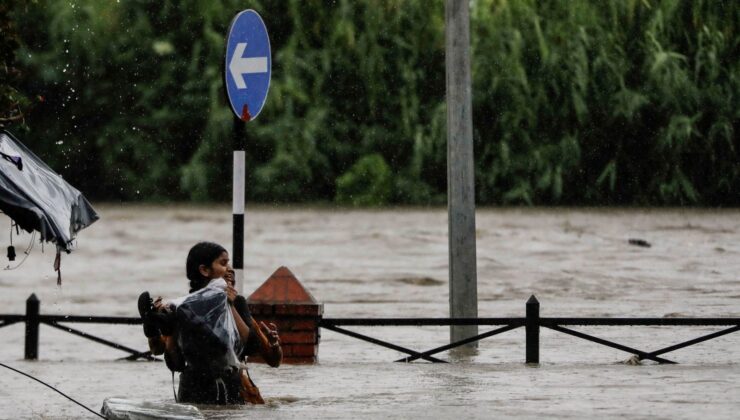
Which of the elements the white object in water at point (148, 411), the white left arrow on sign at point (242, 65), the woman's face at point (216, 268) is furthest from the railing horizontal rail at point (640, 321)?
the white object in water at point (148, 411)

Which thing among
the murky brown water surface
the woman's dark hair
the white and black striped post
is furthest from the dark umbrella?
the white and black striped post

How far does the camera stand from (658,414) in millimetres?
9945

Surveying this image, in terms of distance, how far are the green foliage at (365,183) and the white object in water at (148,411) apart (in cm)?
3384

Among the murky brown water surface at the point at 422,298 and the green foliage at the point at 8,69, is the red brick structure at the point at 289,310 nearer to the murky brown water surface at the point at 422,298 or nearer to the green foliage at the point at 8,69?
the murky brown water surface at the point at 422,298

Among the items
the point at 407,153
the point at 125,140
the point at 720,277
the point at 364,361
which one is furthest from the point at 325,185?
the point at 364,361

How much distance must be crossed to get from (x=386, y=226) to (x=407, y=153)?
3.57 metres

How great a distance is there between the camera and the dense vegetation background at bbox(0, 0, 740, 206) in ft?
131

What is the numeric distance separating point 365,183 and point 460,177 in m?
28.8

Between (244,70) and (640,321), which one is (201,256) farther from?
(640,321)

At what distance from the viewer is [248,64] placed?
39.5 feet

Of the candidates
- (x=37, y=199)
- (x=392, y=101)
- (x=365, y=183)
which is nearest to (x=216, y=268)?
(x=37, y=199)

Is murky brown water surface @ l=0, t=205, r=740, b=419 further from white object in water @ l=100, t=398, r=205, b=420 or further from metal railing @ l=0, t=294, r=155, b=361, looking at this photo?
white object in water @ l=100, t=398, r=205, b=420

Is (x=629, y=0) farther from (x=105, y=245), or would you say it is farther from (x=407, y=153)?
(x=105, y=245)

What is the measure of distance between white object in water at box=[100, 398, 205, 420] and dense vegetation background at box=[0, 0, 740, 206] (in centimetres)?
2990
